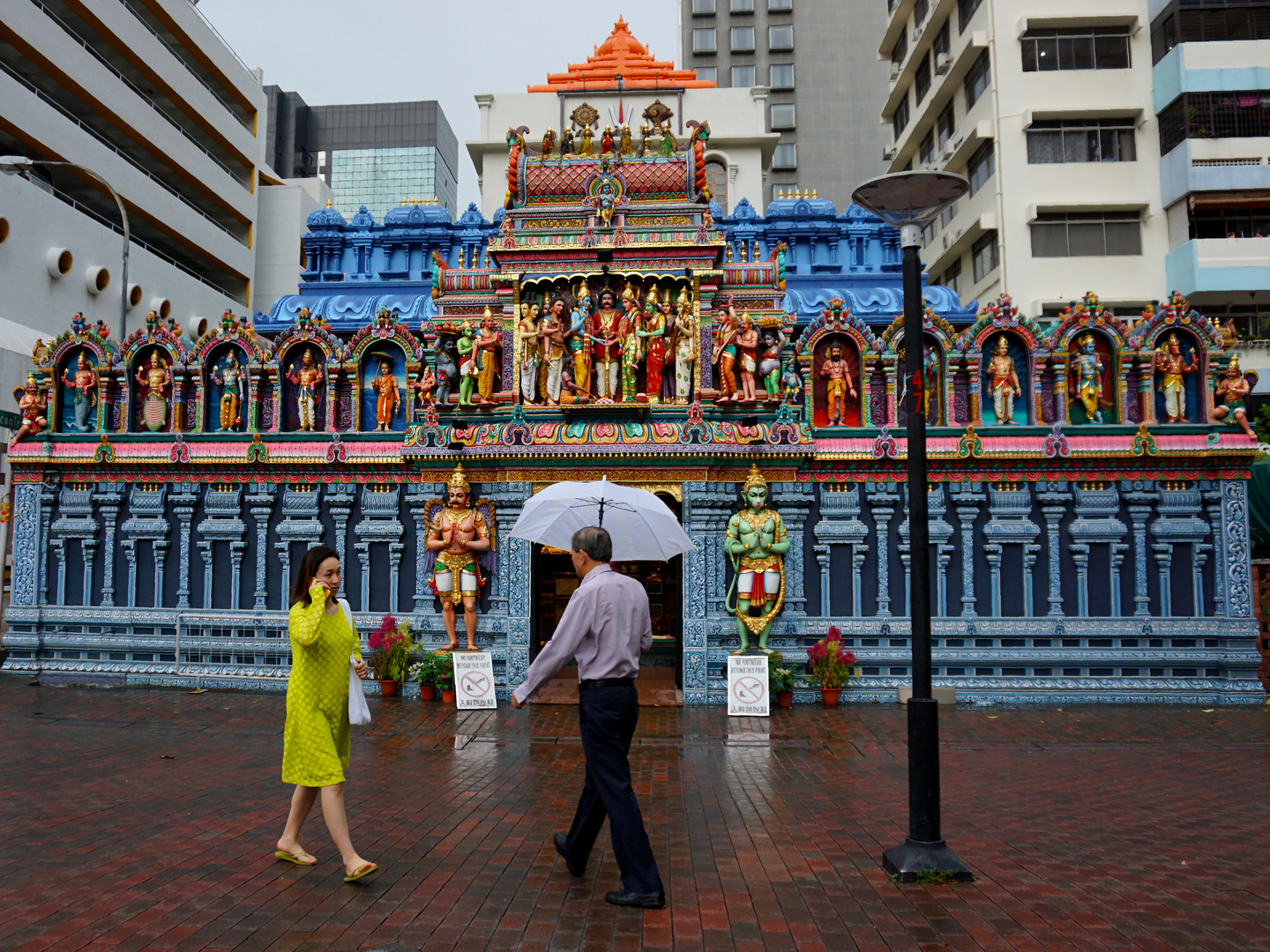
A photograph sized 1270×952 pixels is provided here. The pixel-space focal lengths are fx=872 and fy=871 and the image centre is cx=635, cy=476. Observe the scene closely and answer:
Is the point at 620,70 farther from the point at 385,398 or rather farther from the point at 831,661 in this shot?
the point at 831,661

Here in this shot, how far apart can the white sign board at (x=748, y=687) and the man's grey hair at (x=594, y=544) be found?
22.2 ft

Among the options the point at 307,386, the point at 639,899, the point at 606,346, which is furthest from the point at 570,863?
the point at 307,386

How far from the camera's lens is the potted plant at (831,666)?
13.0 m

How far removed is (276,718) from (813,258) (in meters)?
16.7

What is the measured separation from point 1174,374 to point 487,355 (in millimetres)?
10892

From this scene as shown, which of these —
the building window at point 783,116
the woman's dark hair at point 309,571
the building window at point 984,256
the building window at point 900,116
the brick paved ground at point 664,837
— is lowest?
the brick paved ground at point 664,837

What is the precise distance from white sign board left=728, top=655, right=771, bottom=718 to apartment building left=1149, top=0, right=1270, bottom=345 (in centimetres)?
2187

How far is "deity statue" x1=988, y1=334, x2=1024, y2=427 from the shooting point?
13.9 m

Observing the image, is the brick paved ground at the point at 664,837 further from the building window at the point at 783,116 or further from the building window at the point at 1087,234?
the building window at the point at 783,116

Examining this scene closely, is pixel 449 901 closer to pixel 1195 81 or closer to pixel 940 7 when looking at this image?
pixel 1195 81

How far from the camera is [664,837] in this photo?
710 centimetres

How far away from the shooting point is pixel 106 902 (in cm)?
555

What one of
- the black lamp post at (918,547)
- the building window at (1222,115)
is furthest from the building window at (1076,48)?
the black lamp post at (918,547)

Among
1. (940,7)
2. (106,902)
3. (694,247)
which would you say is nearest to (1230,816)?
(106,902)
